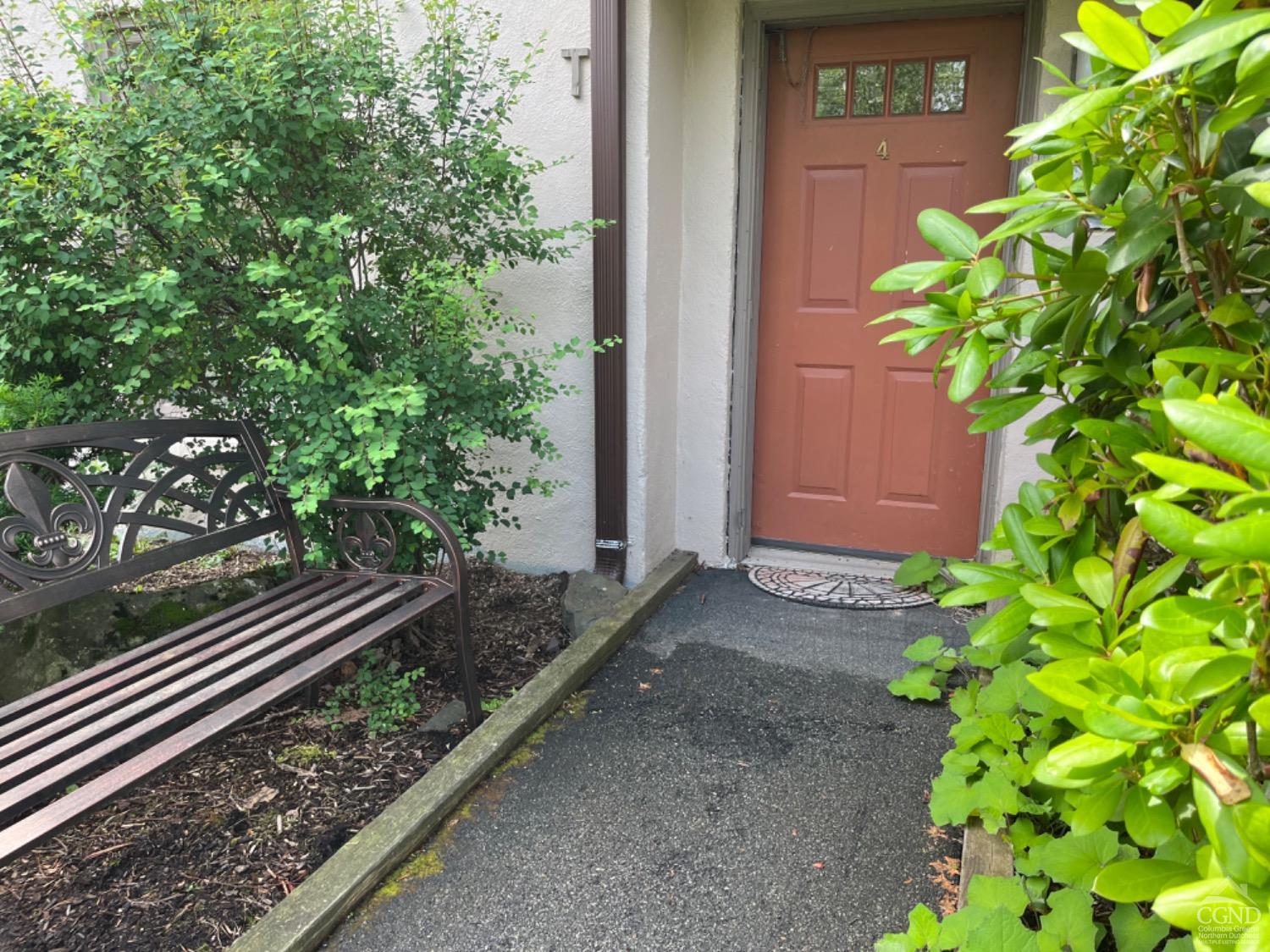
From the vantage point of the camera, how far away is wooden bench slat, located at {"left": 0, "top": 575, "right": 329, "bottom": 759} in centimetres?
211

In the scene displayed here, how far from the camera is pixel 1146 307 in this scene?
1319 millimetres

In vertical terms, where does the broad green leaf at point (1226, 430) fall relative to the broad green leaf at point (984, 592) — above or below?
above

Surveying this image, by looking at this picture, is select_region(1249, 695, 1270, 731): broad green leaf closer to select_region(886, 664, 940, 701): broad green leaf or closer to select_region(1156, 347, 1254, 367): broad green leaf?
select_region(1156, 347, 1254, 367): broad green leaf

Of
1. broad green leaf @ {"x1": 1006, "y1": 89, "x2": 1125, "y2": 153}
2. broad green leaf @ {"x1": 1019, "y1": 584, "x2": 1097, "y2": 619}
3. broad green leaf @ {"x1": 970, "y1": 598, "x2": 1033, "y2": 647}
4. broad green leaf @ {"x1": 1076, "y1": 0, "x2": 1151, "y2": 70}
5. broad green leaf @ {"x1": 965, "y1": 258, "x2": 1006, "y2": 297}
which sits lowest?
broad green leaf @ {"x1": 970, "y1": 598, "x2": 1033, "y2": 647}

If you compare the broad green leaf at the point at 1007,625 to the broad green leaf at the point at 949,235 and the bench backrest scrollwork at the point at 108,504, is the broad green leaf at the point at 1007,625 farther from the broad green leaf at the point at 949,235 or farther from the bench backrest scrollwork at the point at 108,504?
the bench backrest scrollwork at the point at 108,504

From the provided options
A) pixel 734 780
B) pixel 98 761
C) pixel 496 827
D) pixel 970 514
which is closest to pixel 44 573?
pixel 98 761

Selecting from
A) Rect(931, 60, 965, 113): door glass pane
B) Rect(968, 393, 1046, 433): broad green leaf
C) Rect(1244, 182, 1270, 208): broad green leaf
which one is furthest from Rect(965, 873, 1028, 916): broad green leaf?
Rect(931, 60, 965, 113): door glass pane

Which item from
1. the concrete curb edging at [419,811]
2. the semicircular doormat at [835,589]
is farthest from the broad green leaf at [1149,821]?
the semicircular doormat at [835,589]

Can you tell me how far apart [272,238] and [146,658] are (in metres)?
1.51

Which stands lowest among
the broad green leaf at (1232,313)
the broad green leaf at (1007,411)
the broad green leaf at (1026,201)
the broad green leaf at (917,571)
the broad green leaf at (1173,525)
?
the broad green leaf at (917,571)

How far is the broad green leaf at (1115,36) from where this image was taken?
95 centimetres

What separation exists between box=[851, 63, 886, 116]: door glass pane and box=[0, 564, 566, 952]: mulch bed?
2.97 m

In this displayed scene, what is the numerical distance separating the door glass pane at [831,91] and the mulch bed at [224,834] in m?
2.92

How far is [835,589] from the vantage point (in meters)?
4.12
